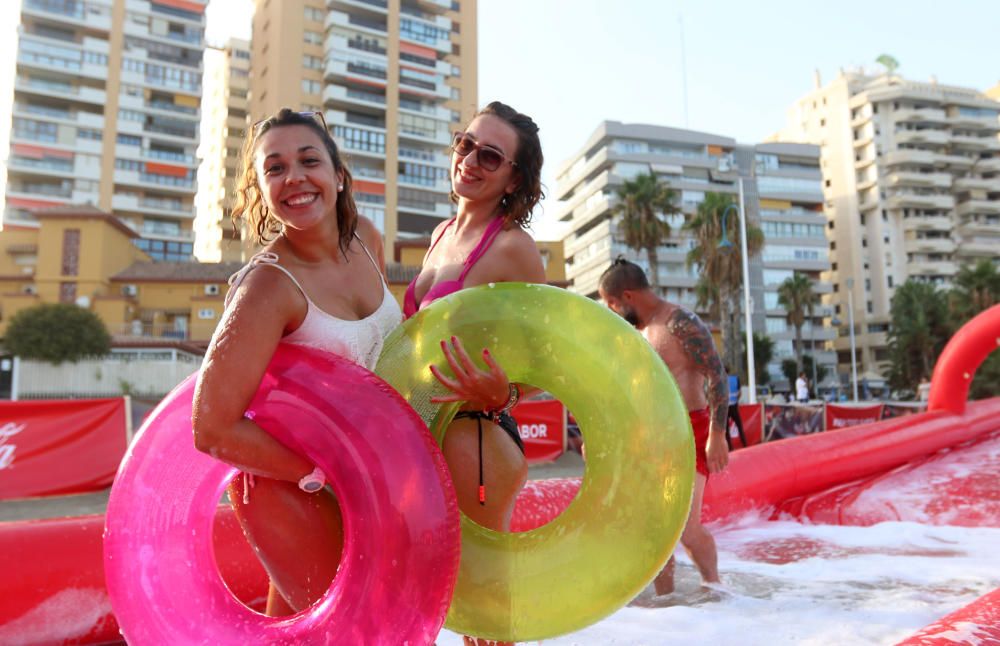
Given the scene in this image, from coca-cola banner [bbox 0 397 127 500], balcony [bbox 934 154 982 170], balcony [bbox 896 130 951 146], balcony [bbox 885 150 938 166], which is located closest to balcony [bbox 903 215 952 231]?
balcony [bbox 885 150 938 166]

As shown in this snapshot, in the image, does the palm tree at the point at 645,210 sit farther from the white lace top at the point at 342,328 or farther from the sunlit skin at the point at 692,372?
the white lace top at the point at 342,328

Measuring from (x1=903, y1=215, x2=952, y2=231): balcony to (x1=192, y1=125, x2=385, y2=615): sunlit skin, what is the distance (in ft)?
275

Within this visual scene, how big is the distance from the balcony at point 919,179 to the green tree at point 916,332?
28441 mm

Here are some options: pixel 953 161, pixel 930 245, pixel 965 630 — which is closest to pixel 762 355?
pixel 930 245

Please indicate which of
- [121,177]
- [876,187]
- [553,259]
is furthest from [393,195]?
[876,187]

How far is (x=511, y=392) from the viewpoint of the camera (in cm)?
218

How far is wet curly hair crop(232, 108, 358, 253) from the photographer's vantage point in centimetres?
208

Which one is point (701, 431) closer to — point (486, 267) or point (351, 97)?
point (486, 267)

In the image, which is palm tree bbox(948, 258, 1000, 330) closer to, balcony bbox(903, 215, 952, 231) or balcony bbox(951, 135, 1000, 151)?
balcony bbox(903, 215, 952, 231)

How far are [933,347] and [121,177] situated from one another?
6071 centimetres

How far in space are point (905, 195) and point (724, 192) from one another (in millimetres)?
19684

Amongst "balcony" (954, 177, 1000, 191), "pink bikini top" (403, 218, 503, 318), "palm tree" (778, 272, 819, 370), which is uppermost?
"balcony" (954, 177, 1000, 191)

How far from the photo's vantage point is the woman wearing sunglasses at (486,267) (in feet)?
6.58

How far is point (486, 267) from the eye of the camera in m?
2.26
